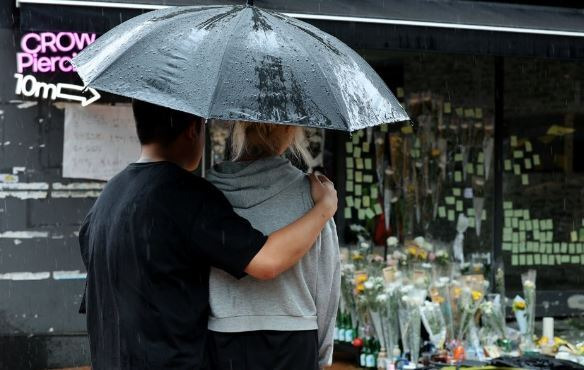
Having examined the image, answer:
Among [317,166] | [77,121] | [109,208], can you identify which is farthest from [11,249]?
[109,208]

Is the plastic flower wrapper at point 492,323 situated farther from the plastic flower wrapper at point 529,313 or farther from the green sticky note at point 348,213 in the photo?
the green sticky note at point 348,213

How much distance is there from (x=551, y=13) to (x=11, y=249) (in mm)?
4800

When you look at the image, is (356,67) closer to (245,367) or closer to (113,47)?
(113,47)

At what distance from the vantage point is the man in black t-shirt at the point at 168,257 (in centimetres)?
265

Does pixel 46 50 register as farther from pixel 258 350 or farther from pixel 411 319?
pixel 258 350

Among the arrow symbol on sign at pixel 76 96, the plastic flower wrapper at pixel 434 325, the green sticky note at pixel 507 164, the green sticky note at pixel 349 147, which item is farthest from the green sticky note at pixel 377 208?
the arrow symbol on sign at pixel 76 96

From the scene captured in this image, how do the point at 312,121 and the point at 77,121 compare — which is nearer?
the point at 312,121

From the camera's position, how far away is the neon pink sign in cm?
713

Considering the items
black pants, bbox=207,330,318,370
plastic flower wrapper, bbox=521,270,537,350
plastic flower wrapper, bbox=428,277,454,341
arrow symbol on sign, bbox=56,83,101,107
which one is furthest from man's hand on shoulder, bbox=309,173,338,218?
arrow symbol on sign, bbox=56,83,101,107

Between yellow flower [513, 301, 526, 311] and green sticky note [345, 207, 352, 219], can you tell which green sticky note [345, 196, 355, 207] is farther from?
yellow flower [513, 301, 526, 311]

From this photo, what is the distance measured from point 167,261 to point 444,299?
3.94 m

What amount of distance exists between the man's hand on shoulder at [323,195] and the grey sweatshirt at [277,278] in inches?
0.9

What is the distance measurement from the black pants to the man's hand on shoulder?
0.39 m

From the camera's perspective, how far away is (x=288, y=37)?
9.49 ft
